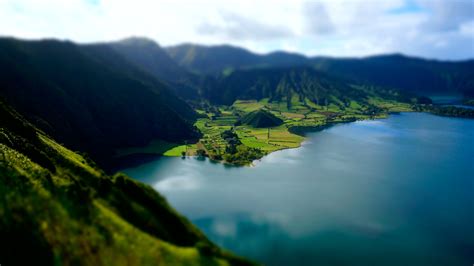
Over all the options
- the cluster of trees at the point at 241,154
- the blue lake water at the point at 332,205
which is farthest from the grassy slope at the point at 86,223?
the cluster of trees at the point at 241,154

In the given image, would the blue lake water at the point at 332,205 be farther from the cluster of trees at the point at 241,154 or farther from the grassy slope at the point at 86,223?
the grassy slope at the point at 86,223

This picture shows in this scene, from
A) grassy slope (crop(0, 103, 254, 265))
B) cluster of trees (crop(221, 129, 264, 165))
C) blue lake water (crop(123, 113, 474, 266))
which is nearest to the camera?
grassy slope (crop(0, 103, 254, 265))

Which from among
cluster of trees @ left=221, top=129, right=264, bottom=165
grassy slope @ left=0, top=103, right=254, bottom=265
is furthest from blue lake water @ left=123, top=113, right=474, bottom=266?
grassy slope @ left=0, top=103, right=254, bottom=265

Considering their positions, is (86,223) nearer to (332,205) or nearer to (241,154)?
(332,205)

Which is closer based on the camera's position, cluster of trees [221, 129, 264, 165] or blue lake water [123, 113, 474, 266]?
blue lake water [123, 113, 474, 266]

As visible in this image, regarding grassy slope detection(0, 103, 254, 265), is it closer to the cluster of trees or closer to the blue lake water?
the blue lake water

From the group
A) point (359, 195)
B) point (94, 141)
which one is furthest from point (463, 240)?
point (94, 141)

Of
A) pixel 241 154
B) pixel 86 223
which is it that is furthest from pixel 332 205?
pixel 86 223
